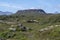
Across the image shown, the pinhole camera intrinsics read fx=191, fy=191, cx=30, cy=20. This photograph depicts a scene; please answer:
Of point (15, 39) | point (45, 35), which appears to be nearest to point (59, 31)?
point (45, 35)

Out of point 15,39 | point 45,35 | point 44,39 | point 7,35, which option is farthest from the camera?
point 7,35

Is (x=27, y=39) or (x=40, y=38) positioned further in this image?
→ (x=27, y=39)

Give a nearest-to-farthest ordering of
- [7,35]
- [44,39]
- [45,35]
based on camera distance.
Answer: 1. [44,39]
2. [45,35]
3. [7,35]

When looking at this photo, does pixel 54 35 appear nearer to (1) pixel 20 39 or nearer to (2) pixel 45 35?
(2) pixel 45 35

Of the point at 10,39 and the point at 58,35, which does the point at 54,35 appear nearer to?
the point at 58,35

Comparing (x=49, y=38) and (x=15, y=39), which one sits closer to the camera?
(x=49, y=38)

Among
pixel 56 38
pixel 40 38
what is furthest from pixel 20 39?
pixel 56 38

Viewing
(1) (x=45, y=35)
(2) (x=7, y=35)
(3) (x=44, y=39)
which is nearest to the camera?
(3) (x=44, y=39)

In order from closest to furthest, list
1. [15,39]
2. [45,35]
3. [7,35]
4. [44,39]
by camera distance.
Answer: [44,39], [45,35], [15,39], [7,35]
